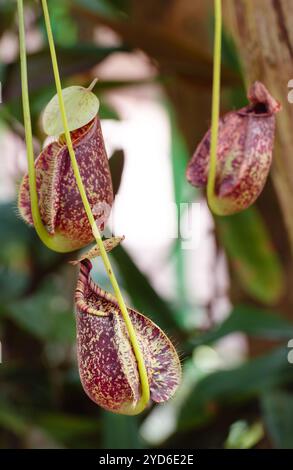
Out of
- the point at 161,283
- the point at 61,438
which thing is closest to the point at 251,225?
the point at 61,438

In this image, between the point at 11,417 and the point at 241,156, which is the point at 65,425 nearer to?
the point at 11,417

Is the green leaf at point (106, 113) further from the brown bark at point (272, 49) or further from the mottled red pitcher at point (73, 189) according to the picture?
the mottled red pitcher at point (73, 189)

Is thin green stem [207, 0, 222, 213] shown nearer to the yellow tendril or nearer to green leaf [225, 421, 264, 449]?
the yellow tendril

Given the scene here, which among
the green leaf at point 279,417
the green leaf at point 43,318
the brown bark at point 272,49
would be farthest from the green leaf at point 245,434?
the brown bark at point 272,49

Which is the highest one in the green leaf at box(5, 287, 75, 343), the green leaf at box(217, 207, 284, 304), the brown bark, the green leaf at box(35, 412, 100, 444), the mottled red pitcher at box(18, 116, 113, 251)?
the brown bark

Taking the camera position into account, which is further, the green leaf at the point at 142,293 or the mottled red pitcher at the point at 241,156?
the green leaf at the point at 142,293

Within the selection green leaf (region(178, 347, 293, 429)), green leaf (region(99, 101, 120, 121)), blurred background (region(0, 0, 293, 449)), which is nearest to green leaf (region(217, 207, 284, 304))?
blurred background (region(0, 0, 293, 449))
